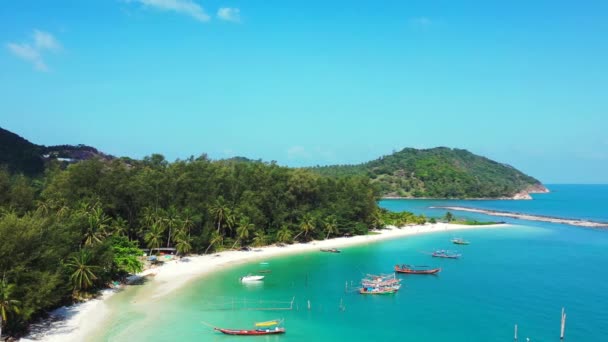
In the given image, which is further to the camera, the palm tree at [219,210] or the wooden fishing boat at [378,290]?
the palm tree at [219,210]

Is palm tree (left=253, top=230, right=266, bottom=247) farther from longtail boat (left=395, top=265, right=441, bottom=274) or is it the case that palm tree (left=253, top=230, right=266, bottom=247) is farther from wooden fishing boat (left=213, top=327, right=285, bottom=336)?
wooden fishing boat (left=213, top=327, right=285, bottom=336)

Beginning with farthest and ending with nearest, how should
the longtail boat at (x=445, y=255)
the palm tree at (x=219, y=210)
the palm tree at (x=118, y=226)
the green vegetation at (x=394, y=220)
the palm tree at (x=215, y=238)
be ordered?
the green vegetation at (x=394, y=220) < the longtail boat at (x=445, y=255) < the palm tree at (x=219, y=210) < the palm tree at (x=215, y=238) < the palm tree at (x=118, y=226)

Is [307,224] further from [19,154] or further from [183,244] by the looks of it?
[19,154]

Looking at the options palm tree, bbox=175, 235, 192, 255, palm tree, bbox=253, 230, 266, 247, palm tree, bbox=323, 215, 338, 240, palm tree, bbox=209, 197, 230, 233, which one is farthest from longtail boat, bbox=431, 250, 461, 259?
palm tree, bbox=175, 235, 192, 255

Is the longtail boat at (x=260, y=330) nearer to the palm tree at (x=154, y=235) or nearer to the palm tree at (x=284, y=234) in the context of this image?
the palm tree at (x=154, y=235)

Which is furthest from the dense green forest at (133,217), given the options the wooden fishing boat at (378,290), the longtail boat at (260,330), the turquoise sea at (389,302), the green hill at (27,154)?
the green hill at (27,154)

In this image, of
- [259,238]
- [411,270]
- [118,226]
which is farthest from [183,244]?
[411,270]
